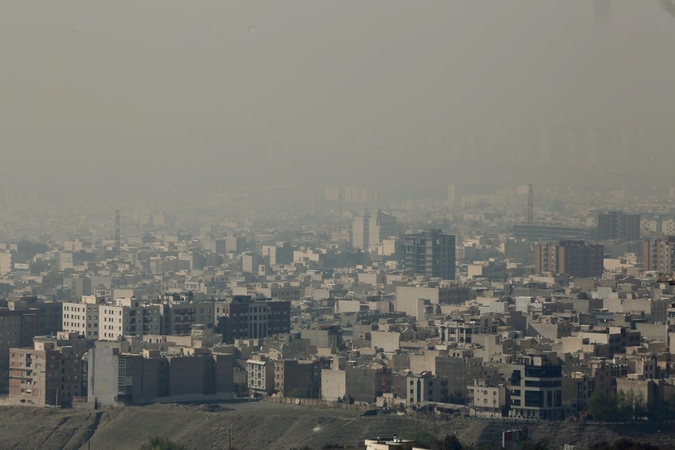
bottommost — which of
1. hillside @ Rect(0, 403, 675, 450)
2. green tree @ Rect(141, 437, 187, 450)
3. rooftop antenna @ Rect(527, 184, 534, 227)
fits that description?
green tree @ Rect(141, 437, 187, 450)

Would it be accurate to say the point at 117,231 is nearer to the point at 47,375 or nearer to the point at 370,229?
the point at 370,229

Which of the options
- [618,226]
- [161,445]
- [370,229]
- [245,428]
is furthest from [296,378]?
[370,229]

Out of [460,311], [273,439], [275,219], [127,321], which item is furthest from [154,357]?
[275,219]

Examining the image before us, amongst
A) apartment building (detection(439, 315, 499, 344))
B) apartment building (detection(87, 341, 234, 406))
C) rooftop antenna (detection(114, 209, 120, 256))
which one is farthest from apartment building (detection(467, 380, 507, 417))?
rooftop antenna (detection(114, 209, 120, 256))

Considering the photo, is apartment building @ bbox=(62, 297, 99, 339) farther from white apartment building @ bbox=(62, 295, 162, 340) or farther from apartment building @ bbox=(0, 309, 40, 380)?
apartment building @ bbox=(0, 309, 40, 380)

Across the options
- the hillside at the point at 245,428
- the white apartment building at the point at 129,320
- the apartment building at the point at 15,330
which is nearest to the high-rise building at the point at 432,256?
the white apartment building at the point at 129,320

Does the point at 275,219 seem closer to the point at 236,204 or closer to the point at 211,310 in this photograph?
the point at 236,204
